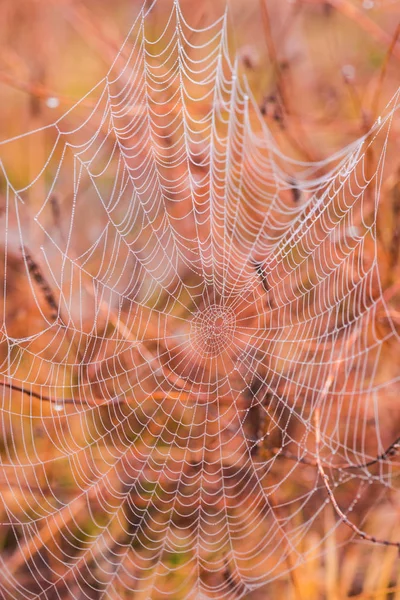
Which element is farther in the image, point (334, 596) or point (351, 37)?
point (351, 37)

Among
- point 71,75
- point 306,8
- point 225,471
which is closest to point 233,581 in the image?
point 225,471

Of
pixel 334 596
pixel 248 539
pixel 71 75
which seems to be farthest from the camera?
pixel 71 75

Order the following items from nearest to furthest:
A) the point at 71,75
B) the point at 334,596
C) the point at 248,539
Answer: the point at 334,596
the point at 248,539
the point at 71,75

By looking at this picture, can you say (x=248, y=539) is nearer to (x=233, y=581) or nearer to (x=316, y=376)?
(x=233, y=581)

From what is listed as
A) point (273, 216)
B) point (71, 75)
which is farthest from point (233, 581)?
point (71, 75)

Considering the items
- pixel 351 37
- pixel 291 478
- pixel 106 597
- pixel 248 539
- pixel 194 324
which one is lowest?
pixel 106 597

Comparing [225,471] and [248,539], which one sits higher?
[225,471]
